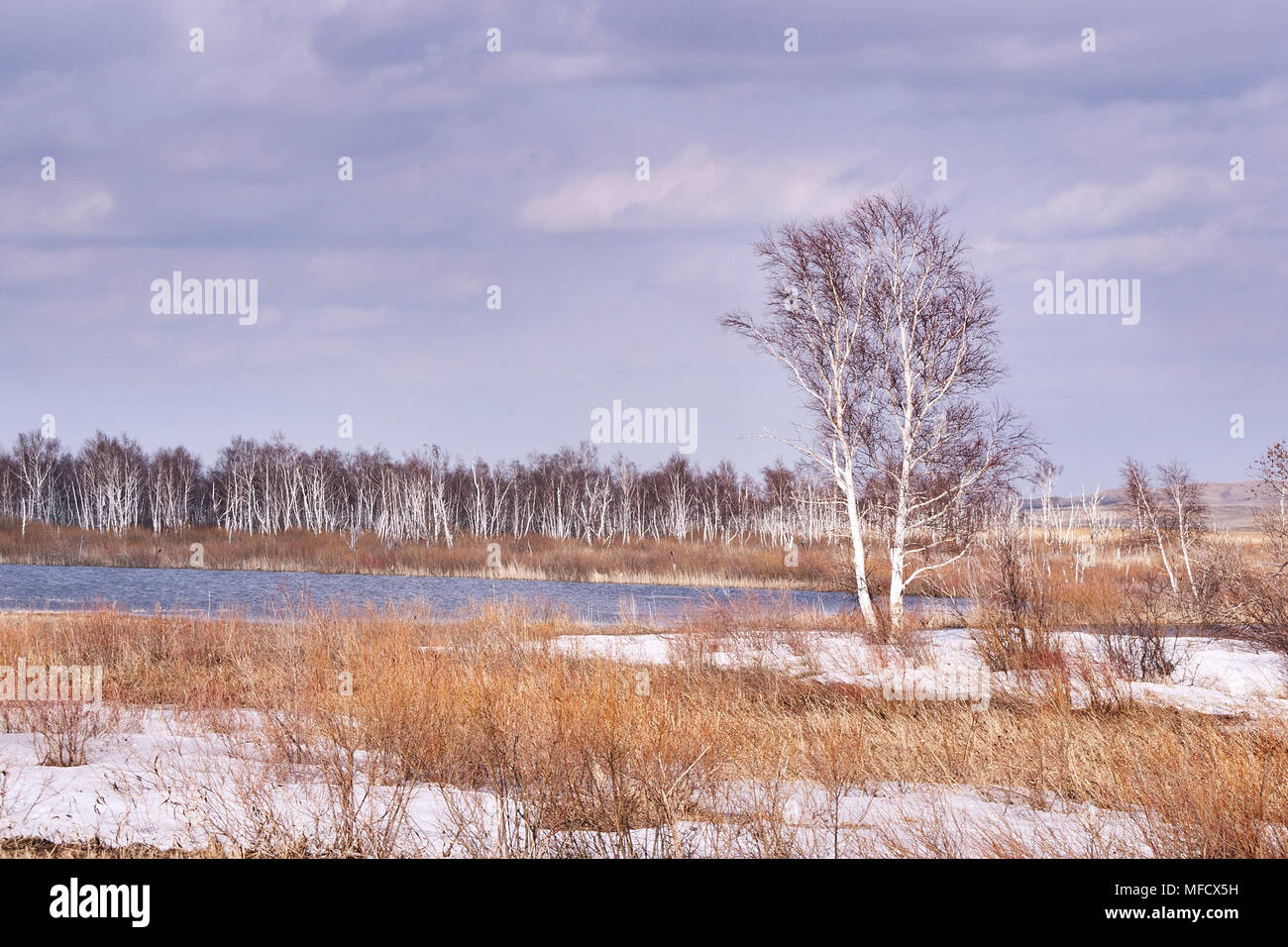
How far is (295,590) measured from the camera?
30500 mm

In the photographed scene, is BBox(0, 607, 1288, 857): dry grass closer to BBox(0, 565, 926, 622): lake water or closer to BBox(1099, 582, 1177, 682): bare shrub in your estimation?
BBox(1099, 582, 1177, 682): bare shrub

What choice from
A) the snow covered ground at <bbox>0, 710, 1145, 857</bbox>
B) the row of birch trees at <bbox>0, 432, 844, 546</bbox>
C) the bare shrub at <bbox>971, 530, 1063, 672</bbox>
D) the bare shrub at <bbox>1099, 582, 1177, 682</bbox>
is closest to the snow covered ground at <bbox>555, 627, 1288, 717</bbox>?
the bare shrub at <bbox>1099, 582, 1177, 682</bbox>

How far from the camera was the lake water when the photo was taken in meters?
25.7

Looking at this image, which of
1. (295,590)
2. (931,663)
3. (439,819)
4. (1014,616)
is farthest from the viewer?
(295,590)

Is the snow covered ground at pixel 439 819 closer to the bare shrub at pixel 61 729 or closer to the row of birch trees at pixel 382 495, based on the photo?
the bare shrub at pixel 61 729

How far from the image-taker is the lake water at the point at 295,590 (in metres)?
25.7

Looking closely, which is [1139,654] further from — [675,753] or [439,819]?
[439,819]

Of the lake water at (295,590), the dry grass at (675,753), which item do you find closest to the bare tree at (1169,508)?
the lake water at (295,590)

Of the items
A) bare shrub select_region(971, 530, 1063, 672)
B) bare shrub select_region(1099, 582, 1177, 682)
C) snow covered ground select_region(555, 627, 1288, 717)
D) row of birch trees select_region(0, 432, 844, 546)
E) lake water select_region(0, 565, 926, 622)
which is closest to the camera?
snow covered ground select_region(555, 627, 1288, 717)

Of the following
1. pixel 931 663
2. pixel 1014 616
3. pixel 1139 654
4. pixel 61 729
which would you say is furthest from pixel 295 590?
pixel 1139 654

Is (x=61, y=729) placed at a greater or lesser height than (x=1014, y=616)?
greater

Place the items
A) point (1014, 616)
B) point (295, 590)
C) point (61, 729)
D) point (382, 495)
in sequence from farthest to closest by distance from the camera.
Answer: point (382, 495)
point (295, 590)
point (1014, 616)
point (61, 729)
